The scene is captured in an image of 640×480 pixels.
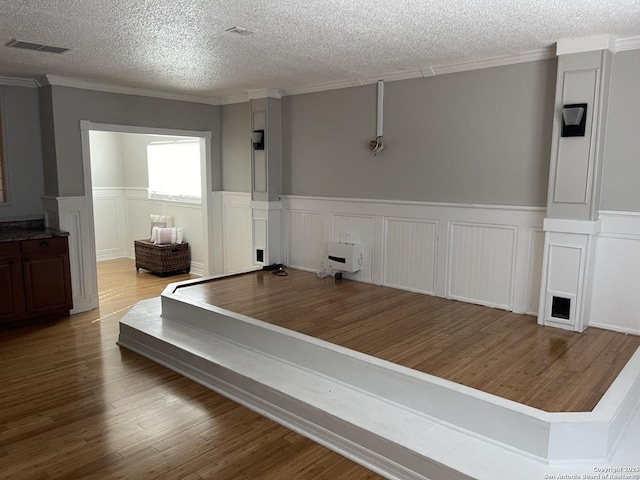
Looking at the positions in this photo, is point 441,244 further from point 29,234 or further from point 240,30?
point 29,234

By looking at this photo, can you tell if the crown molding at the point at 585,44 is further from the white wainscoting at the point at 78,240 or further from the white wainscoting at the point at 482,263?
the white wainscoting at the point at 78,240

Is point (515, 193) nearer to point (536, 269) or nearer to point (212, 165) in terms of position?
point (536, 269)

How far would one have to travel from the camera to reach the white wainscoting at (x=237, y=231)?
21.3 ft

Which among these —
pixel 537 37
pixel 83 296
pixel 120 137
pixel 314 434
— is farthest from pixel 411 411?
pixel 120 137

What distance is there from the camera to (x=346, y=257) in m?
5.37

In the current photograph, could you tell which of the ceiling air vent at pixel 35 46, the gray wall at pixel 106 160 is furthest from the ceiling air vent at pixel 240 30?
the gray wall at pixel 106 160

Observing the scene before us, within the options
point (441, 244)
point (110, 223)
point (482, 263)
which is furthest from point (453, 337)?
point (110, 223)

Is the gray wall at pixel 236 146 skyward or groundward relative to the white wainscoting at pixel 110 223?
skyward

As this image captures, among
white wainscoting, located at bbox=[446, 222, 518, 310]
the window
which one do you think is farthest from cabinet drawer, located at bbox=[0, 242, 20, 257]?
white wainscoting, located at bbox=[446, 222, 518, 310]

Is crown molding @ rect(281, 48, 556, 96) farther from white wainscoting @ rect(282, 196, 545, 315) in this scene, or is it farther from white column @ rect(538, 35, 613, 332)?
white wainscoting @ rect(282, 196, 545, 315)

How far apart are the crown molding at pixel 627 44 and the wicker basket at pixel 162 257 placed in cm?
578

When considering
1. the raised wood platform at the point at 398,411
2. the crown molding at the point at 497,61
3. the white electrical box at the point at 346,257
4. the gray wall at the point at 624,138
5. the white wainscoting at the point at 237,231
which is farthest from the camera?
the white wainscoting at the point at 237,231

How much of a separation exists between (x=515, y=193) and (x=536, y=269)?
0.68 meters

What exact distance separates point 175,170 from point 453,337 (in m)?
5.41
